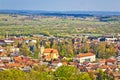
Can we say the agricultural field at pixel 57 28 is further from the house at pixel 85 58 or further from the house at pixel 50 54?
the house at pixel 85 58

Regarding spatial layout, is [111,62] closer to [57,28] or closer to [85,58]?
[85,58]

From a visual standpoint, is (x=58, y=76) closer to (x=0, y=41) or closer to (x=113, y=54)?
(x=113, y=54)

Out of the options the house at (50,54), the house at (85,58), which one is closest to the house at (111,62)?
the house at (85,58)

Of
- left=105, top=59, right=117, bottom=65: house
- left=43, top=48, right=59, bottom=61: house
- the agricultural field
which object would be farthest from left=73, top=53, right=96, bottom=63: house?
the agricultural field

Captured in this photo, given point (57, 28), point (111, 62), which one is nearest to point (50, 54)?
point (111, 62)

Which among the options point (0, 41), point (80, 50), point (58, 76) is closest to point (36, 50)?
point (80, 50)

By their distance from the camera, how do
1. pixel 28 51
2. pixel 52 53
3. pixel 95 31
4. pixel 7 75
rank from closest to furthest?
pixel 7 75
pixel 52 53
pixel 28 51
pixel 95 31

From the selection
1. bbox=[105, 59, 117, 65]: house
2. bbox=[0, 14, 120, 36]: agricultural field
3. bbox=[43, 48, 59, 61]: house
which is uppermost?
bbox=[105, 59, 117, 65]: house

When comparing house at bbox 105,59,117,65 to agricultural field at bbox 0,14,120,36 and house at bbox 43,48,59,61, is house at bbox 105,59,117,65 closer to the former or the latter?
house at bbox 43,48,59,61

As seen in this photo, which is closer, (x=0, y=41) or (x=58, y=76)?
(x=58, y=76)

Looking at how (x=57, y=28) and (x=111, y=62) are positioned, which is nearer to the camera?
(x=111, y=62)

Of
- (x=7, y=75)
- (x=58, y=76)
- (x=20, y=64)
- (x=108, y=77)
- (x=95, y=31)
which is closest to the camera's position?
(x=7, y=75)
